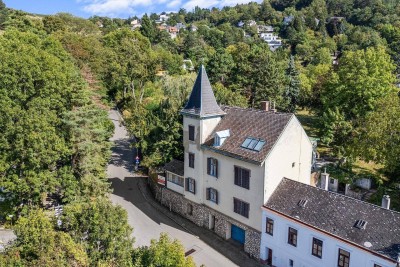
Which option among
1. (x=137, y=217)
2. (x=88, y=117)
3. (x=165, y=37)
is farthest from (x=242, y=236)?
(x=165, y=37)

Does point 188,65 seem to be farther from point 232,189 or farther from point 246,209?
point 246,209

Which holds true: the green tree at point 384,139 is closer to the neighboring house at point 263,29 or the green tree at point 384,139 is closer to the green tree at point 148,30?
the green tree at point 148,30

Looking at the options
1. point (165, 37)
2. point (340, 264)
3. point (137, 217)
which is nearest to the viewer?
point (340, 264)

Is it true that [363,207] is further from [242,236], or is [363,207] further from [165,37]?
[165,37]

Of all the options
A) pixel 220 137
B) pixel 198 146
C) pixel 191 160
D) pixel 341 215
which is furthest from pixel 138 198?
pixel 341 215

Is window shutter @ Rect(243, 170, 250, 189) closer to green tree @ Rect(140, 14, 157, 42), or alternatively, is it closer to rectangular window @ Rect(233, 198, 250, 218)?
rectangular window @ Rect(233, 198, 250, 218)

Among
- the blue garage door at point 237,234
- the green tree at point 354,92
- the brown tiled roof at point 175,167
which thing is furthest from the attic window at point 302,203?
the green tree at point 354,92
